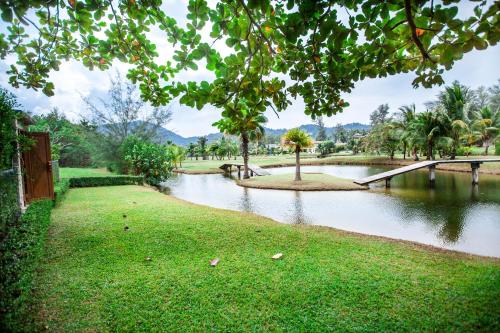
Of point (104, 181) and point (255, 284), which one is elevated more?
point (104, 181)

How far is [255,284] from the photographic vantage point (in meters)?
3.47

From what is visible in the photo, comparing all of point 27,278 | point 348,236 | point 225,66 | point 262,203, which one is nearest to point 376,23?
point 225,66

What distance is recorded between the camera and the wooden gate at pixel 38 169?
6.62 meters

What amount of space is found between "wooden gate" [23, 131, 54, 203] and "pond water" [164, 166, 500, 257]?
20.3 ft

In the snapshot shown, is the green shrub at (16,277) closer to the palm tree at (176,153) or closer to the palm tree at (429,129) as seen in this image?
the palm tree at (176,153)

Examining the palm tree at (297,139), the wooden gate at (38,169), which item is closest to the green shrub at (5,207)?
the wooden gate at (38,169)

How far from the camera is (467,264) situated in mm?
4297

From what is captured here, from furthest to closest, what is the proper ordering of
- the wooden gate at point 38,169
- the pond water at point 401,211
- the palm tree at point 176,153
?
the palm tree at point 176,153 → the pond water at point 401,211 → the wooden gate at point 38,169

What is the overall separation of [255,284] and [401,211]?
8.54m

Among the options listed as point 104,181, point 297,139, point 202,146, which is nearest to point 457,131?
point 297,139

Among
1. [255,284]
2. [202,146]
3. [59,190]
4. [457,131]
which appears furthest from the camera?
[202,146]

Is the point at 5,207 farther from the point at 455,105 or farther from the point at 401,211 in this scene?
the point at 455,105

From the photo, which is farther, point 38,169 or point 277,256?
point 38,169

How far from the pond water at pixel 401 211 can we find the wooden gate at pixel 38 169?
620 centimetres
